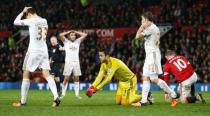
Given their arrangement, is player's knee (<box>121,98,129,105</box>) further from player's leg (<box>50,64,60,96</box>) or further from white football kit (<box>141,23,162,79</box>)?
player's leg (<box>50,64,60,96</box>)

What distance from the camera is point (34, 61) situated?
15.5 m

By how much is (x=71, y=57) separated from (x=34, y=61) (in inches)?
229

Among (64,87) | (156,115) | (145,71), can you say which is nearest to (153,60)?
(145,71)

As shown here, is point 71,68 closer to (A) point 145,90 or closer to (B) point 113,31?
(A) point 145,90

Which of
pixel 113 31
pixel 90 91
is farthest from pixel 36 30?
pixel 113 31

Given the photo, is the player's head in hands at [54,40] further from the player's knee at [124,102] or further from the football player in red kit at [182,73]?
the player's knee at [124,102]

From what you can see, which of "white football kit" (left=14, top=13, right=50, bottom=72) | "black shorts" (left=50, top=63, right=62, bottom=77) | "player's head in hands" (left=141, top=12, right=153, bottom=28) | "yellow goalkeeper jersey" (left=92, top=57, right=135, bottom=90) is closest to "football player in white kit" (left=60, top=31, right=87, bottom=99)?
"black shorts" (left=50, top=63, right=62, bottom=77)

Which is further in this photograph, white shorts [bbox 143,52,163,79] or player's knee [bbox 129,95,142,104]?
player's knee [bbox 129,95,142,104]

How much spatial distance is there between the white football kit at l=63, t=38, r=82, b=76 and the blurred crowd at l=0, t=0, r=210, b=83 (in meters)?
8.98

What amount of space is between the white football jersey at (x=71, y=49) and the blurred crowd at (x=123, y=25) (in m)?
9.02

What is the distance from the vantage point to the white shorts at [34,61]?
15.4 m

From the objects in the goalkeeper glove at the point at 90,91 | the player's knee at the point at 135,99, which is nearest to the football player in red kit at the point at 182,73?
the player's knee at the point at 135,99

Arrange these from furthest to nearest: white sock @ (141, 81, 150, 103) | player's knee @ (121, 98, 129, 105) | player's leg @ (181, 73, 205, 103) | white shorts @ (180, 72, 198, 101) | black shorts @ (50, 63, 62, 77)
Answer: black shorts @ (50, 63, 62, 77)
white shorts @ (180, 72, 198, 101)
player's leg @ (181, 73, 205, 103)
player's knee @ (121, 98, 129, 105)
white sock @ (141, 81, 150, 103)

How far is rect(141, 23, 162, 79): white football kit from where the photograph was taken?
51.2ft
